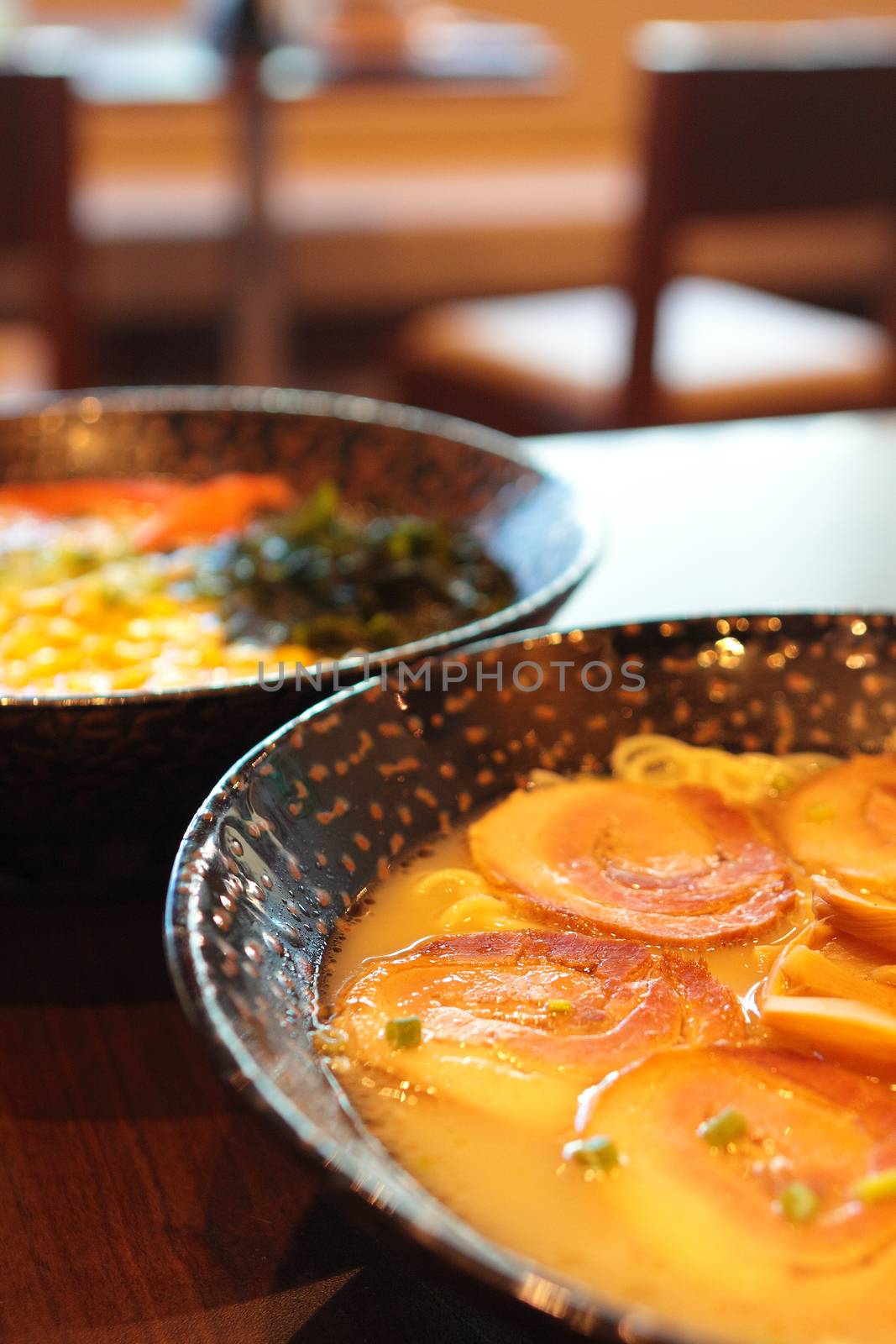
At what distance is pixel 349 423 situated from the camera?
195cm

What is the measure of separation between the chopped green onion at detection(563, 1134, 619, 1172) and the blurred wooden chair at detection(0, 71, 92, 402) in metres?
3.16

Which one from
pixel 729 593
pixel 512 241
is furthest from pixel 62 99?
pixel 512 241

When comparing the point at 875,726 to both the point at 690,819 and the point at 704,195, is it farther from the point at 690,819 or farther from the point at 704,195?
the point at 704,195

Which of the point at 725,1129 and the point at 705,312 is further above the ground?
the point at 725,1129

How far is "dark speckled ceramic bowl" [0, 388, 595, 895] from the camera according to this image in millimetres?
1010

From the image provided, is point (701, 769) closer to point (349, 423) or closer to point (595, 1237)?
point (595, 1237)

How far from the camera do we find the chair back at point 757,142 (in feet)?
11.8

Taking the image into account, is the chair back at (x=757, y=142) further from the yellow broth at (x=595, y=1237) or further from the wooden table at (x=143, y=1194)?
the yellow broth at (x=595, y=1237)

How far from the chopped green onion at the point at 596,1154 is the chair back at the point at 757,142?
3341 mm

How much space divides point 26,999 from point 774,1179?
0.61 meters

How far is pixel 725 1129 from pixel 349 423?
1378 millimetres

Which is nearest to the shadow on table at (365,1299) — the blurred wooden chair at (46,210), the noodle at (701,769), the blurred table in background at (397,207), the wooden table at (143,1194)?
the wooden table at (143,1194)

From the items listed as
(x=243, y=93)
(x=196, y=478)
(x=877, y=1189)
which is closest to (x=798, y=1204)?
(x=877, y=1189)

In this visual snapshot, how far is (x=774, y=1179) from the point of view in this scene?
720 mm
